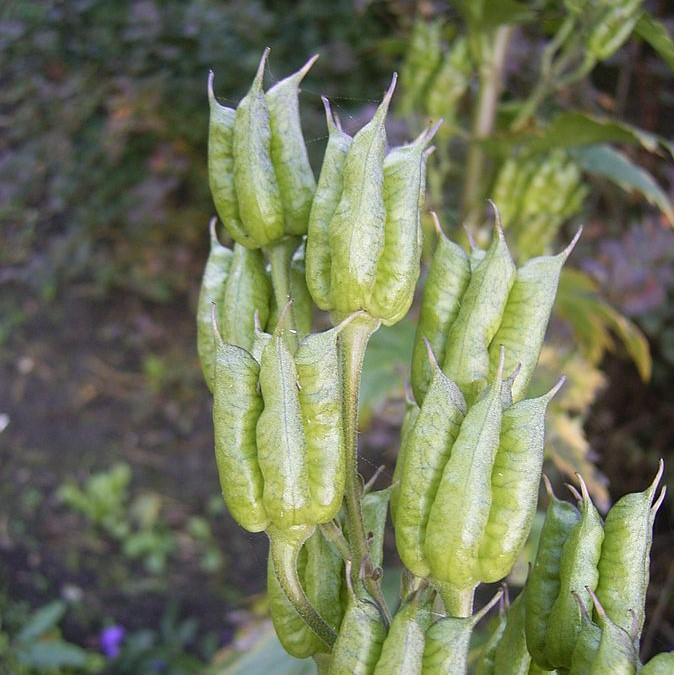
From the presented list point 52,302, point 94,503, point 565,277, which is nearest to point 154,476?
point 94,503

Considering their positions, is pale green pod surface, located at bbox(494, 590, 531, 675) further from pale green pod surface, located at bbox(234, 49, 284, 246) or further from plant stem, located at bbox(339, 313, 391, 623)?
pale green pod surface, located at bbox(234, 49, 284, 246)

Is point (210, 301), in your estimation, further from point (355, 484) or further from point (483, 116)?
point (483, 116)

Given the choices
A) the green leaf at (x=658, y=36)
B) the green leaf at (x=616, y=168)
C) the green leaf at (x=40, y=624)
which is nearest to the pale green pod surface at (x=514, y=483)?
the green leaf at (x=658, y=36)

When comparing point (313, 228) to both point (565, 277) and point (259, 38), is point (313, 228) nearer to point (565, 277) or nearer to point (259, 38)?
point (565, 277)

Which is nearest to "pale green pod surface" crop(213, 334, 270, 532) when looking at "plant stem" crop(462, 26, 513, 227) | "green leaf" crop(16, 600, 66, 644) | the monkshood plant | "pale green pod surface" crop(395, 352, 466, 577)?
the monkshood plant

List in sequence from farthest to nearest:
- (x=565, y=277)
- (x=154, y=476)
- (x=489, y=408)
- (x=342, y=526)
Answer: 1. (x=154, y=476)
2. (x=565, y=277)
3. (x=342, y=526)
4. (x=489, y=408)

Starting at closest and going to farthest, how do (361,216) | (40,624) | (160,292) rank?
(361,216) < (40,624) < (160,292)

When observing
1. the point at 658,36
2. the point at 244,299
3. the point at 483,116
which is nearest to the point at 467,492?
the point at 244,299
